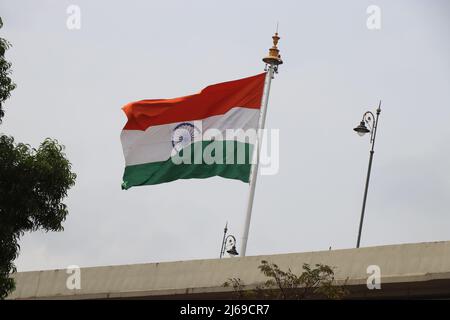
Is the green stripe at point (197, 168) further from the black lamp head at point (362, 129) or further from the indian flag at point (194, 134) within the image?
the black lamp head at point (362, 129)

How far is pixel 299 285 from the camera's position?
2730 cm

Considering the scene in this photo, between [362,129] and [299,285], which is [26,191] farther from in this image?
[362,129]

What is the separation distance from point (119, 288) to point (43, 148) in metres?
9.74

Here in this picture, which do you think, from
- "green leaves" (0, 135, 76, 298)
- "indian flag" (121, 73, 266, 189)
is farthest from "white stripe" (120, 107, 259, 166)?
"green leaves" (0, 135, 76, 298)

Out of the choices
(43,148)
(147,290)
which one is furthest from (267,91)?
(43,148)

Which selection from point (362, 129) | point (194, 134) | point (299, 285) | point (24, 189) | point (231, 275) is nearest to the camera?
point (24, 189)

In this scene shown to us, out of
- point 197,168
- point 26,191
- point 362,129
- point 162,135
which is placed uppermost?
point 362,129

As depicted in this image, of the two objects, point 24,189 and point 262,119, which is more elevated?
point 262,119

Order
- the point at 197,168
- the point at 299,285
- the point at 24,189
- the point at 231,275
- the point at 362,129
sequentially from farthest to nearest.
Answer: the point at 362,129, the point at 197,168, the point at 231,275, the point at 299,285, the point at 24,189

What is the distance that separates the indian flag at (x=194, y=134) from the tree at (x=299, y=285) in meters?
4.28

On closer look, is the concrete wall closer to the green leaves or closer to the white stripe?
the white stripe

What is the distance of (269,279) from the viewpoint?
28.7 metres

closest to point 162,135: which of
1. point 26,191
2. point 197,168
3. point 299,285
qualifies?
point 197,168

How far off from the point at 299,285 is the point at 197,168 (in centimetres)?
548
